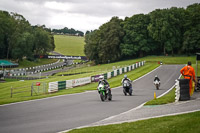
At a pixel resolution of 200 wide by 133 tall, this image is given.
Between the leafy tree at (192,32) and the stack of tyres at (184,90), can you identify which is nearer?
the stack of tyres at (184,90)

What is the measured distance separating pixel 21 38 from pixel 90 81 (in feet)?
221

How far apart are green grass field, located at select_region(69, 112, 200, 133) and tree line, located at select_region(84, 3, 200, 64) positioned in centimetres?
8183

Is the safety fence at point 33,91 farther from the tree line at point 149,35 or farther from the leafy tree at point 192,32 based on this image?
the leafy tree at point 192,32

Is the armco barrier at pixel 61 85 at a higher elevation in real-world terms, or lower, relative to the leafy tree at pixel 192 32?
lower

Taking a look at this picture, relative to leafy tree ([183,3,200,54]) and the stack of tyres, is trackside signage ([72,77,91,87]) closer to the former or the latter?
the stack of tyres

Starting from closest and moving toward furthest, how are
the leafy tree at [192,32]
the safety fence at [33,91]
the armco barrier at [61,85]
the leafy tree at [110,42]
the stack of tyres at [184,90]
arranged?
the stack of tyres at [184,90] < the safety fence at [33,91] < the armco barrier at [61,85] < the leafy tree at [192,32] < the leafy tree at [110,42]

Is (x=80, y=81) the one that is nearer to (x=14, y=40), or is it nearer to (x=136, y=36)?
(x=136, y=36)

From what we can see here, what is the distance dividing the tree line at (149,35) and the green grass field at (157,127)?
8183 centimetres

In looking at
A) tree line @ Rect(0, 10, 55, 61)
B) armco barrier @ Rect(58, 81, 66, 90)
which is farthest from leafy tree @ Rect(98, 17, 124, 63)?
armco barrier @ Rect(58, 81, 66, 90)

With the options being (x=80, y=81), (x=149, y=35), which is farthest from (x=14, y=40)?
(x=80, y=81)

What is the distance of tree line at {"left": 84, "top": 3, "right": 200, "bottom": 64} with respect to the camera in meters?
93.6

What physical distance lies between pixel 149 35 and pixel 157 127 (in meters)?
91.0

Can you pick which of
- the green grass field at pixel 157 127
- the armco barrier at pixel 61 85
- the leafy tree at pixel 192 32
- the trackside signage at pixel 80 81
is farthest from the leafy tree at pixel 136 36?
the green grass field at pixel 157 127

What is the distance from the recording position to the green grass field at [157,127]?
8.14 metres
